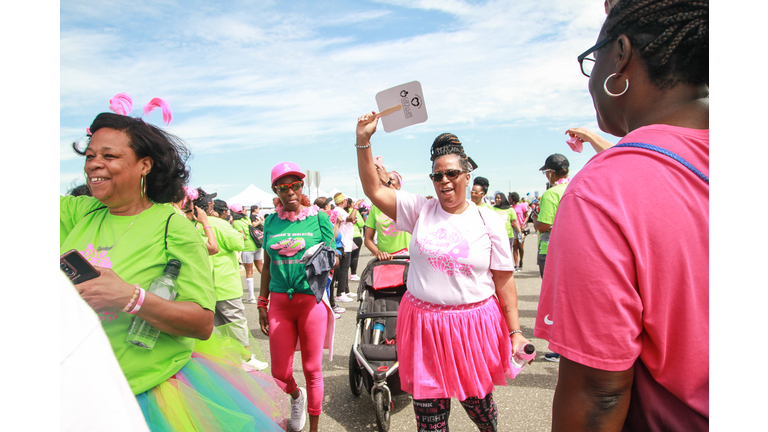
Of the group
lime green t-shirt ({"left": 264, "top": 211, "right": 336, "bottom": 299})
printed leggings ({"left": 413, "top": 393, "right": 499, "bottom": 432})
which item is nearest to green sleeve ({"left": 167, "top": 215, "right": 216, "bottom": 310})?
printed leggings ({"left": 413, "top": 393, "right": 499, "bottom": 432})

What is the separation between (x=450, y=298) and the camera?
8.03 ft

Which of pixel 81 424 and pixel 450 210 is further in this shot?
pixel 450 210

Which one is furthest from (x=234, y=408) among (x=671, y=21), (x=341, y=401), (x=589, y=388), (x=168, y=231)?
(x=341, y=401)

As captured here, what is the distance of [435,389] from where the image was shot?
2395mm

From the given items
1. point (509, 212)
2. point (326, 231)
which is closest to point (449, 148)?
point (326, 231)

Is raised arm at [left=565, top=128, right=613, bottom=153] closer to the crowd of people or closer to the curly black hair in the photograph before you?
the crowd of people

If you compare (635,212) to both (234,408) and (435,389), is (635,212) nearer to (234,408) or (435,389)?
(234,408)

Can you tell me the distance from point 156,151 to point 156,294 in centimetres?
69

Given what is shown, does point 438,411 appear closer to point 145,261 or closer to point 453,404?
point 453,404

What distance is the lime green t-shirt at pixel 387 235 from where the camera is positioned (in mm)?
5656

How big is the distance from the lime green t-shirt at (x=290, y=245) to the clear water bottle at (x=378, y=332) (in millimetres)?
919

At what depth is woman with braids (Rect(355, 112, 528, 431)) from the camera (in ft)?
7.93

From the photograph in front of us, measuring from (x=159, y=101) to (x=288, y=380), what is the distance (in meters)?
2.35

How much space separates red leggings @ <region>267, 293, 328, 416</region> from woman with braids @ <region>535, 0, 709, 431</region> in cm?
263
